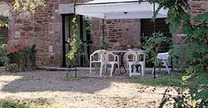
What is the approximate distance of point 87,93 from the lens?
6.72 m

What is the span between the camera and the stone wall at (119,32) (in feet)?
38.9

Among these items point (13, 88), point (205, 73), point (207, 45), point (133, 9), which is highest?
point (133, 9)

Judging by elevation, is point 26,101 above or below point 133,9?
below

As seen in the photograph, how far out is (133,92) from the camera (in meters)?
6.83

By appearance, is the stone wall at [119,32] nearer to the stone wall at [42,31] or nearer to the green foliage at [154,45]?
the stone wall at [42,31]

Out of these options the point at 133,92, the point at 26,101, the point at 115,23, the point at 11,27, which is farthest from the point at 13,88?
the point at 11,27

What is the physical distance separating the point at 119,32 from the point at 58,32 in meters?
2.48

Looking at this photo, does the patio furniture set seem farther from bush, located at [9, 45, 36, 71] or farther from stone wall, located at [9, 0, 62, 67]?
stone wall, located at [9, 0, 62, 67]

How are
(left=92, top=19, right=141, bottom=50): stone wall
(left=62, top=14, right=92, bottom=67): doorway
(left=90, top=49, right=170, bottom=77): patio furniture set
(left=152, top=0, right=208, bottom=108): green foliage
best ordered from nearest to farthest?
1. (left=152, top=0, right=208, bottom=108): green foliage
2. (left=90, top=49, right=170, bottom=77): patio furniture set
3. (left=92, top=19, right=141, bottom=50): stone wall
4. (left=62, top=14, right=92, bottom=67): doorway

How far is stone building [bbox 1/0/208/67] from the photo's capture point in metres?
11.9

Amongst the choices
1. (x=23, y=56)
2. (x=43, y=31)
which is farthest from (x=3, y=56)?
(x=43, y=31)

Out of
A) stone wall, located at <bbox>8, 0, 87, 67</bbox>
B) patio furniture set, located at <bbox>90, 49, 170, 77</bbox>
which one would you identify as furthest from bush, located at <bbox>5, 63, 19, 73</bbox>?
patio furniture set, located at <bbox>90, 49, 170, 77</bbox>

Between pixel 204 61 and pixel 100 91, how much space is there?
176 inches

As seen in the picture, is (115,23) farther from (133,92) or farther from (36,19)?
(133,92)
